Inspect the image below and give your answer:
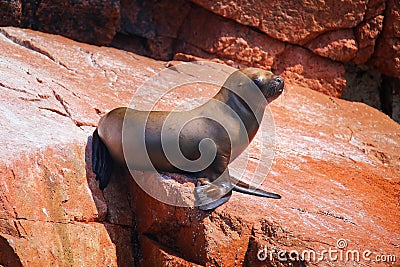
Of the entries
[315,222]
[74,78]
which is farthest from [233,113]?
[74,78]

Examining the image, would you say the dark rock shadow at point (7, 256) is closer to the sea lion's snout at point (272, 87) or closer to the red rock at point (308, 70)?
the sea lion's snout at point (272, 87)

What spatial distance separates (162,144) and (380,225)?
5.08ft

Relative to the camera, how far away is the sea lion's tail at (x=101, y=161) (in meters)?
4.07

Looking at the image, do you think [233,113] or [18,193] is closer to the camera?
[18,193]

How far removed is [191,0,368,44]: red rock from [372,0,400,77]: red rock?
344 mm

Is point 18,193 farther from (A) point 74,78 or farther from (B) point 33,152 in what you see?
(A) point 74,78

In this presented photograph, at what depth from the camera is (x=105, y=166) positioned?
4109 millimetres

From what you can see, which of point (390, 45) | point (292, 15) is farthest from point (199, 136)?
point (390, 45)

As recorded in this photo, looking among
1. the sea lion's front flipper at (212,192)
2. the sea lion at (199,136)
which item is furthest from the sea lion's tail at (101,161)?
the sea lion's front flipper at (212,192)

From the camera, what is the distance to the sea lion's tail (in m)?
4.07
